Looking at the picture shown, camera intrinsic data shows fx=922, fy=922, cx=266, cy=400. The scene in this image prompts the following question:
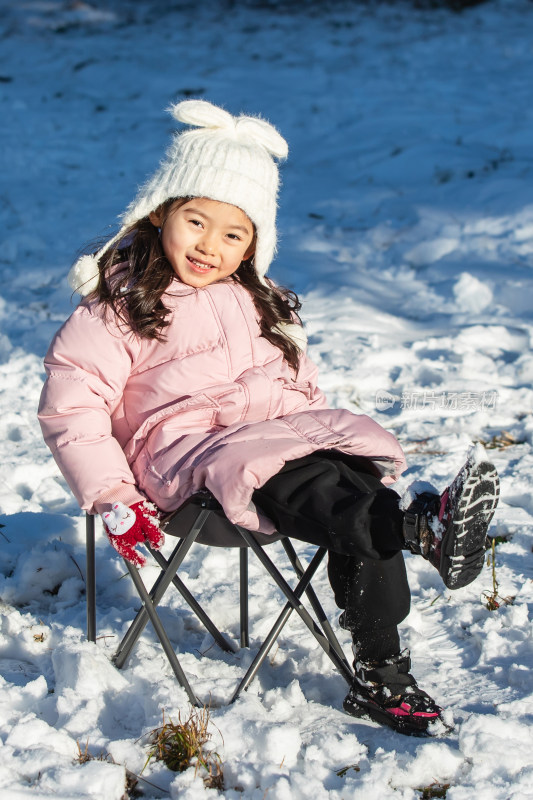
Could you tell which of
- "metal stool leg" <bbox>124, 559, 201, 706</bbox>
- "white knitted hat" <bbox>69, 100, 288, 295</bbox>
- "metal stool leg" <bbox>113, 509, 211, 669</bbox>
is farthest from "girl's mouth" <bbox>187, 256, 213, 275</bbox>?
"metal stool leg" <bbox>124, 559, 201, 706</bbox>

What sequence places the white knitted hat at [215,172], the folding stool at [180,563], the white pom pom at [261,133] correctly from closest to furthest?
1. the folding stool at [180,563]
2. the white knitted hat at [215,172]
3. the white pom pom at [261,133]

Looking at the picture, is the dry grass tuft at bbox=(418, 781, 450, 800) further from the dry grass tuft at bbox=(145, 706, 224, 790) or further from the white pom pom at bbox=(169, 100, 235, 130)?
the white pom pom at bbox=(169, 100, 235, 130)

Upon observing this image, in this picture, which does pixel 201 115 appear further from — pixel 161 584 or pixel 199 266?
pixel 161 584

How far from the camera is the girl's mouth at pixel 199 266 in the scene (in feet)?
8.64

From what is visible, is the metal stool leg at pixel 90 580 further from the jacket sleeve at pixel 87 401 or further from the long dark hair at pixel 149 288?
the long dark hair at pixel 149 288

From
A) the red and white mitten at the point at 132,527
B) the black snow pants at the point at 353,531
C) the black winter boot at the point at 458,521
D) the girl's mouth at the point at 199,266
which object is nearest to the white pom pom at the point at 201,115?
the girl's mouth at the point at 199,266

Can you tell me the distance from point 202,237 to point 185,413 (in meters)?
0.52

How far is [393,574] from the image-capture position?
229 cm

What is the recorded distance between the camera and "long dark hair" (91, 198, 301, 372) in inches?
99.6

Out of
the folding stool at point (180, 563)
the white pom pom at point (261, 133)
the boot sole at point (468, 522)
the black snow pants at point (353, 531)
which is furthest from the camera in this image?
the white pom pom at point (261, 133)

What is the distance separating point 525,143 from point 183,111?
5.54 m

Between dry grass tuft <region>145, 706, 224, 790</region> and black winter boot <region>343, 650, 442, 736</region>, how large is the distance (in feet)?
1.44

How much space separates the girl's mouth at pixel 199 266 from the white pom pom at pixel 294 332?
0.30 m

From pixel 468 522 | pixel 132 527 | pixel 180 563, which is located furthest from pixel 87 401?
pixel 468 522
